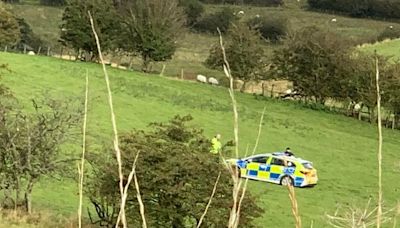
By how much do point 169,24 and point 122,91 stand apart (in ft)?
40.7

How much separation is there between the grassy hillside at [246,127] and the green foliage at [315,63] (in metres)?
1.66

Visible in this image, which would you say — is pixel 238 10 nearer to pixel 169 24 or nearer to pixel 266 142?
pixel 169 24

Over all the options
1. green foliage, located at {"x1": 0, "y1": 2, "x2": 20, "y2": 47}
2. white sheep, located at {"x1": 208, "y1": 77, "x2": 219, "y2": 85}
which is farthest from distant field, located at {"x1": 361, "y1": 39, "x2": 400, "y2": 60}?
green foliage, located at {"x1": 0, "y1": 2, "x2": 20, "y2": 47}

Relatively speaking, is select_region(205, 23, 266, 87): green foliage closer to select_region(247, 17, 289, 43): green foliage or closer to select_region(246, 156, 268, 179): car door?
select_region(246, 156, 268, 179): car door

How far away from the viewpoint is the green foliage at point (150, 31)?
47.6 metres

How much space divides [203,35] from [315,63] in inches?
1328

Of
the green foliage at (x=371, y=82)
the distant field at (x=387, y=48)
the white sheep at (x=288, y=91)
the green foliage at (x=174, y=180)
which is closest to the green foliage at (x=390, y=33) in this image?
the distant field at (x=387, y=48)

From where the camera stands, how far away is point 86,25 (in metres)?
46.5

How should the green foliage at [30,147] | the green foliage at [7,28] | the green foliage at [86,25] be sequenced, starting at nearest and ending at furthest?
the green foliage at [30,147], the green foliage at [86,25], the green foliage at [7,28]

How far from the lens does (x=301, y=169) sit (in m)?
25.0

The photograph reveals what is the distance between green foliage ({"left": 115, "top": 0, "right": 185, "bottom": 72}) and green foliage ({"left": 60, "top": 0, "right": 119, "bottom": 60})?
3.13 feet

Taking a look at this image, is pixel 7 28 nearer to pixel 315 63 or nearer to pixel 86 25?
pixel 86 25

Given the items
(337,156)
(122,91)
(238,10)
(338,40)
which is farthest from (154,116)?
(238,10)

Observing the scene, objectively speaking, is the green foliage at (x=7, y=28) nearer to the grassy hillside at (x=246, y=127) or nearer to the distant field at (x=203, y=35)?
the grassy hillside at (x=246, y=127)
